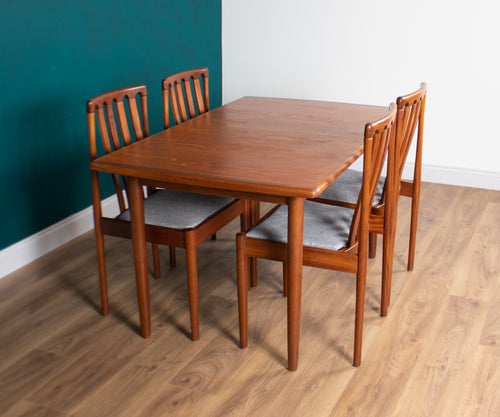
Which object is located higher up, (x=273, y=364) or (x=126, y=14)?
(x=126, y=14)

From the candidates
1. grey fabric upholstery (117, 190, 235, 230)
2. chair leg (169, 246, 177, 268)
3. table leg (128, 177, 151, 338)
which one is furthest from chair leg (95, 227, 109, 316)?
chair leg (169, 246, 177, 268)

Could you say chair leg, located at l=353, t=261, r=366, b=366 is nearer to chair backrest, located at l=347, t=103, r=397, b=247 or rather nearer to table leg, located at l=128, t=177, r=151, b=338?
chair backrest, located at l=347, t=103, r=397, b=247

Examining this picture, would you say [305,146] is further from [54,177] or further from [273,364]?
[54,177]

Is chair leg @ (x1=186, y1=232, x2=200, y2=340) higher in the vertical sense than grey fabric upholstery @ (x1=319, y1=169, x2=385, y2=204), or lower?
lower

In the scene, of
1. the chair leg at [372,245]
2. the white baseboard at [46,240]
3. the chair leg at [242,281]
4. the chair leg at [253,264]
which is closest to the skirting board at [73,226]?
the white baseboard at [46,240]

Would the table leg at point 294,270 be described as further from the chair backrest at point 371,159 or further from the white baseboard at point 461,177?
the white baseboard at point 461,177

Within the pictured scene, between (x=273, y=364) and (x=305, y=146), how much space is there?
2.50 feet

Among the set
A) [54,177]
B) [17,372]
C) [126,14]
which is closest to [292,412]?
[17,372]

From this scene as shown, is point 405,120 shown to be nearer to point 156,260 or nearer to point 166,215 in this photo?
point 166,215

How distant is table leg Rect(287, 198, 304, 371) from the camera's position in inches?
71.1

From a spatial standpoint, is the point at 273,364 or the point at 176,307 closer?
the point at 273,364

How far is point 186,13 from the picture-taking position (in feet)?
12.4

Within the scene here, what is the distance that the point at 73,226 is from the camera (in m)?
3.01

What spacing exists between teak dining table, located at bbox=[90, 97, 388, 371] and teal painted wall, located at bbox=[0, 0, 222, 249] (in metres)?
0.73
